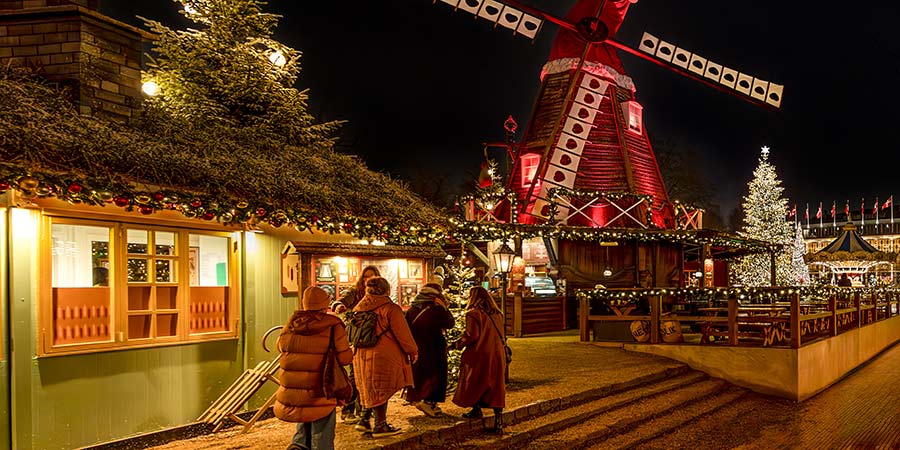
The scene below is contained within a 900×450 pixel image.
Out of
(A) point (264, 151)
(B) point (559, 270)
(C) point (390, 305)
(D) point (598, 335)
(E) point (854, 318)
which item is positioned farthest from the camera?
(B) point (559, 270)

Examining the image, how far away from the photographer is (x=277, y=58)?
12492 mm

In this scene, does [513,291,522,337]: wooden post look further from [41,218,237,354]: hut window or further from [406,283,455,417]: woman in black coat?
[41,218,237,354]: hut window

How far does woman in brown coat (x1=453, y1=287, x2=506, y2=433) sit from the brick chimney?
5.00m

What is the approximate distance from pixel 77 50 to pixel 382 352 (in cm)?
539

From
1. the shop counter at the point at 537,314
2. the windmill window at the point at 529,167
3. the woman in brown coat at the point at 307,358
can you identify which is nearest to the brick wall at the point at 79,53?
the woman in brown coat at the point at 307,358

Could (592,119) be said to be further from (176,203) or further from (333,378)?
(333,378)

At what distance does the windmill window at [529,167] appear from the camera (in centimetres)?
2428

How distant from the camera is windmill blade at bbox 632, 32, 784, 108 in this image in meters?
25.9

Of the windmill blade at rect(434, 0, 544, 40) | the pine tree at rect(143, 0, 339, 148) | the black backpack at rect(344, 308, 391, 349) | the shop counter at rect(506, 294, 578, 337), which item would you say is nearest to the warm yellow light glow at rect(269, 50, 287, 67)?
the pine tree at rect(143, 0, 339, 148)

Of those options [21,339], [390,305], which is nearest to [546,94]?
[390,305]

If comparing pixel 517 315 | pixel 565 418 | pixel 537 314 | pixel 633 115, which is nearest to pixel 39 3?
pixel 565 418

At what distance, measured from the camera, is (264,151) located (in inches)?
392

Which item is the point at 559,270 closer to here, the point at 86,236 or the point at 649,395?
the point at 649,395

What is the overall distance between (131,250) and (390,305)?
2.89 m
